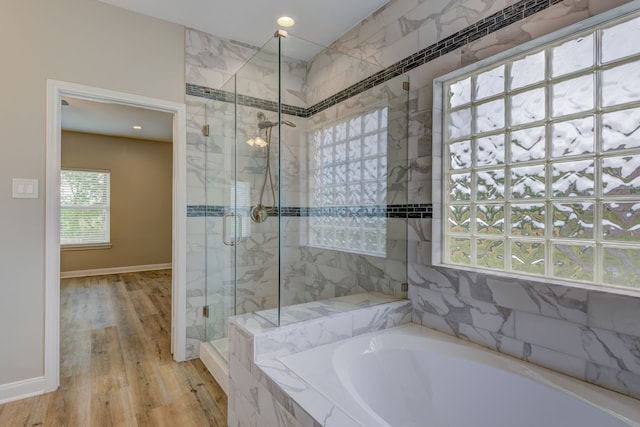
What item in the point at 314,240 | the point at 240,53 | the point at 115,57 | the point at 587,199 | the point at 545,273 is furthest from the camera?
the point at 240,53

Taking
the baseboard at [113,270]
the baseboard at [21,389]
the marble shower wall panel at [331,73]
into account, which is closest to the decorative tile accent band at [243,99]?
the marble shower wall panel at [331,73]

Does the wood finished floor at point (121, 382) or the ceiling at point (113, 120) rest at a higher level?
the ceiling at point (113, 120)

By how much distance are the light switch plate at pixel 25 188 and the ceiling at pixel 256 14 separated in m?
1.38

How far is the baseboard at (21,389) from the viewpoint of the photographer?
2.08 meters

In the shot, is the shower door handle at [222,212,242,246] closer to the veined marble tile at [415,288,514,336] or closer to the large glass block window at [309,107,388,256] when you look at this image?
the large glass block window at [309,107,388,256]

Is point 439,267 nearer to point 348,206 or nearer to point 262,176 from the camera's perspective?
point 348,206

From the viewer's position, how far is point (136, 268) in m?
6.37

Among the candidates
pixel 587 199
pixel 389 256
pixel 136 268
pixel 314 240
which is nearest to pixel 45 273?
pixel 314 240

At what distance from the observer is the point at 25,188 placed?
2.14 meters

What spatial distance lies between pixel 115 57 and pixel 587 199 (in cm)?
302

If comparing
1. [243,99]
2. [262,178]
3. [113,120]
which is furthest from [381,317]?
[113,120]

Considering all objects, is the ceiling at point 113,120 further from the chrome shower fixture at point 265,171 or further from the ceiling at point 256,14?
the chrome shower fixture at point 265,171

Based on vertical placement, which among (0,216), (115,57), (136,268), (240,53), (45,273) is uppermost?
(240,53)

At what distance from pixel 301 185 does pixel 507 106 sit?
4.54ft
